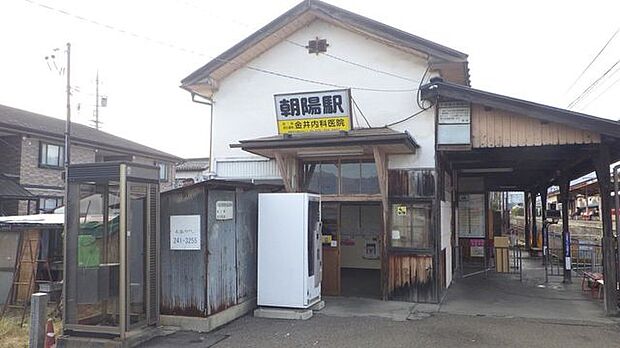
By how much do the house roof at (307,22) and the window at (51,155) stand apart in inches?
472

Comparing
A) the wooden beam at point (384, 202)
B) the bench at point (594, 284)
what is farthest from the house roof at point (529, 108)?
the bench at point (594, 284)

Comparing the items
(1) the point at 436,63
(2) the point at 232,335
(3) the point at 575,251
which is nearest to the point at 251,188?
(2) the point at 232,335

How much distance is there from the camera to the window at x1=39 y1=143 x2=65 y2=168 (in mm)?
20516

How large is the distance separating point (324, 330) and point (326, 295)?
10.2 ft

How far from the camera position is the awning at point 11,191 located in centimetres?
1772

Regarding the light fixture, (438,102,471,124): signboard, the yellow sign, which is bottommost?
the light fixture

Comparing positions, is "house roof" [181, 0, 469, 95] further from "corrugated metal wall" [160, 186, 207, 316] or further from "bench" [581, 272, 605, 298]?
"bench" [581, 272, 605, 298]

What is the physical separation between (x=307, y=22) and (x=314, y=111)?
108 inches

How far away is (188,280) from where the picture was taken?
798 centimetres

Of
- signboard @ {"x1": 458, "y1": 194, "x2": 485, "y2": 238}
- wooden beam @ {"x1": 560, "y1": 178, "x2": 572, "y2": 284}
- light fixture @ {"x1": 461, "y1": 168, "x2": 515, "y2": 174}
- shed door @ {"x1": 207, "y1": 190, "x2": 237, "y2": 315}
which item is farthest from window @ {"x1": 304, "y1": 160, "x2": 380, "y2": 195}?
signboard @ {"x1": 458, "y1": 194, "x2": 485, "y2": 238}

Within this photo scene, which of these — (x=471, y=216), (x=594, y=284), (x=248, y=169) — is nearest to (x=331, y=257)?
(x=248, y=169)

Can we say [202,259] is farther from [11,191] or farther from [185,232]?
[11,191]

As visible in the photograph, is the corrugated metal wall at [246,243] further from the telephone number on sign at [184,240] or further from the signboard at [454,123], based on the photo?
the signboard at [454,123]

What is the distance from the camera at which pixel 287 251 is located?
896cm
